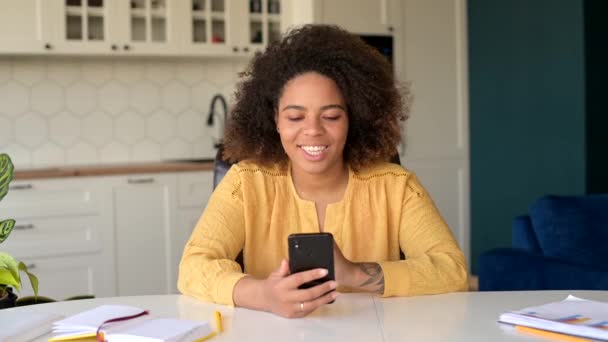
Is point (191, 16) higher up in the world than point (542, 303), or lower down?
higher up

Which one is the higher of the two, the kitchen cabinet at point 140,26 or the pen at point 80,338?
the kitchen cabinet at point 140,26

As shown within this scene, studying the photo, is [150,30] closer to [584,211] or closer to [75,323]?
[584,211]

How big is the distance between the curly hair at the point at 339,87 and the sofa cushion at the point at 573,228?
84cm

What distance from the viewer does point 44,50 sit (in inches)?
163

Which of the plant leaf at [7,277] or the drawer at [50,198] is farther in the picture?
the drawer at [50,198]

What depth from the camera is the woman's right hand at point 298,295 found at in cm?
144

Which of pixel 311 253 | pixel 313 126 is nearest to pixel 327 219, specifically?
pixel 313 126

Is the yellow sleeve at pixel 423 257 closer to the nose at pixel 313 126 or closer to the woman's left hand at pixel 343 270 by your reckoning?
the woman's left hand at pixel 343 270

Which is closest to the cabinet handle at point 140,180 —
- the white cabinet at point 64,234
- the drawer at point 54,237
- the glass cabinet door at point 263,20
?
the white cabinet at point 64,234

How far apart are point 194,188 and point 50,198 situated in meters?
0.76

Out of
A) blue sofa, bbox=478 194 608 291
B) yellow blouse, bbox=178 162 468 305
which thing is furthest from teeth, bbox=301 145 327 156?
blue sofa, bbox=478 194 608 291

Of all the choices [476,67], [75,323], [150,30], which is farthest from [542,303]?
[476,67]

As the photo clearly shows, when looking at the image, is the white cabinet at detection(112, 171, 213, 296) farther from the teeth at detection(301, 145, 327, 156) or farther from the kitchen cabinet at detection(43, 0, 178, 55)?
the teeth at detection(301, 145, 327, 156)

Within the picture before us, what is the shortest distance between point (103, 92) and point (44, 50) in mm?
521
